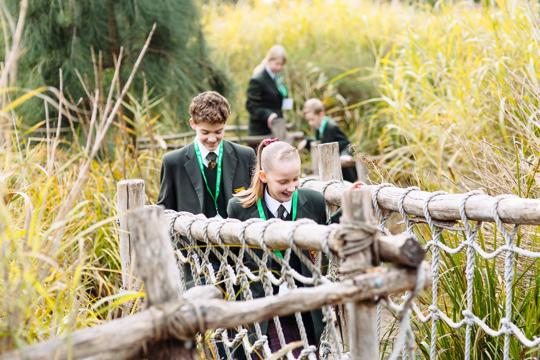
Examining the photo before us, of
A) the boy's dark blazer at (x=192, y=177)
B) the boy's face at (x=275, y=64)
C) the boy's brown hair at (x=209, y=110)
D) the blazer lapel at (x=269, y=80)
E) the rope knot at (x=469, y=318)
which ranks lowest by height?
the rope knot at (x=469, y=318)

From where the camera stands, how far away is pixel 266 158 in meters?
3.54

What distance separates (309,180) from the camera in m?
4.34

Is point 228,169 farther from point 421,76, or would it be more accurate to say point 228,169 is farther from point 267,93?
point 267,93

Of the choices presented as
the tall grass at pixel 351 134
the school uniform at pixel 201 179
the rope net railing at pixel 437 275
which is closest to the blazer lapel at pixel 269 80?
the tall grass at pixel 351 134

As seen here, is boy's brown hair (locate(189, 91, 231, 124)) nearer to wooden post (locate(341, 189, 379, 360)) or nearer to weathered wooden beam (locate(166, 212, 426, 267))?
weathered wooden beam (locate(166, 212, 426, 267))

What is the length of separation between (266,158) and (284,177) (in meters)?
0.14

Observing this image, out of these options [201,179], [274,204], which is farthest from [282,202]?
[201,179]

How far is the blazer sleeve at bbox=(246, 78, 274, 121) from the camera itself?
8781 millimetres

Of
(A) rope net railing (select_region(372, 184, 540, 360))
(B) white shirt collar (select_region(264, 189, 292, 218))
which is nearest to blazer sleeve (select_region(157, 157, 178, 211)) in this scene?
(B) white shirt collar (select_region(264, 189, 292, 218))

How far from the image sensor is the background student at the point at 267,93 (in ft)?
28.5

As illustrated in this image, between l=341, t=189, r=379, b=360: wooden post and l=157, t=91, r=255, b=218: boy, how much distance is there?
194 cm

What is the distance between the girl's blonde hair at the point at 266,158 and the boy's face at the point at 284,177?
28mm

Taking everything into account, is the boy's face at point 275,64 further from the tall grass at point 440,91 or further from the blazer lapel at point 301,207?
the blazer lapel at point 301,207

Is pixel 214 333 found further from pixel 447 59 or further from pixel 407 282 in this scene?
pixel 447 59
